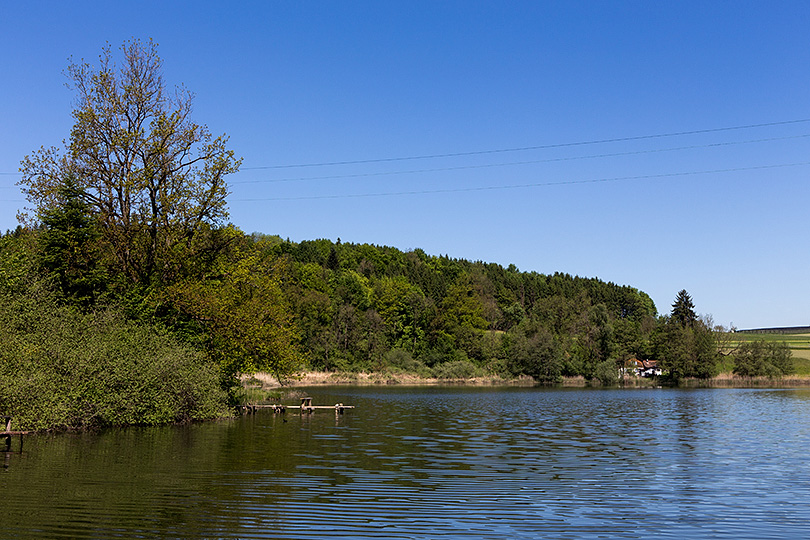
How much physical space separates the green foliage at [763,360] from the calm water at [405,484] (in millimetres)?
108034

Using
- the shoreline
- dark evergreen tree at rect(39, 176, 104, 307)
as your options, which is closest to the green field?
the shoreline

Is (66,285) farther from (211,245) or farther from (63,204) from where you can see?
(211,245)

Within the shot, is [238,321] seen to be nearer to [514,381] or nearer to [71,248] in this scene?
[71,248]

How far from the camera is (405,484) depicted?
68.5 ft

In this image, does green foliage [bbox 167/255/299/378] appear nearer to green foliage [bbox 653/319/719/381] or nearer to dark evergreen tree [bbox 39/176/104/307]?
dark evergreen tree [bbox 39/176/104/307]

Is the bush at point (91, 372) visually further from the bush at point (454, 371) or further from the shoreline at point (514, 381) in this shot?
the bush at point (454, 371)

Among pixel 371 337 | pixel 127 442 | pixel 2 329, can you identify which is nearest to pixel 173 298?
pixel 2 329

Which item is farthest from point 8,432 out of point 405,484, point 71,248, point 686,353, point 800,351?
point 800,351

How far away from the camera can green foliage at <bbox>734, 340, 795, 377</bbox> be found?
136 meters

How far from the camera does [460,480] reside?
21.9 metres

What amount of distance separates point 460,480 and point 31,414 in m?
17.9

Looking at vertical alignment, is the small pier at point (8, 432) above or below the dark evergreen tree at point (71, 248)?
below

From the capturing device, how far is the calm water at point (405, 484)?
15.0m

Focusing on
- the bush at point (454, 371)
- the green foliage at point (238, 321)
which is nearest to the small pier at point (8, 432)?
the green foliage at point (238, 321)
